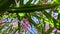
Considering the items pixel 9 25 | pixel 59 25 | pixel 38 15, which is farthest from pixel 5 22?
pixel 59 25

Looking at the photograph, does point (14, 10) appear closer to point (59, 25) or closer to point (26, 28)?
point (59, 25)

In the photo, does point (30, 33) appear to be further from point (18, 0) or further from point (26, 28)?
point (18, 0)

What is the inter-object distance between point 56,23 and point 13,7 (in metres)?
0.09

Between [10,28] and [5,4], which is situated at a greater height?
[5,4]

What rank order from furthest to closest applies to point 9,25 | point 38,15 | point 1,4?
point 9,25 → point 38,15 → point 1,4

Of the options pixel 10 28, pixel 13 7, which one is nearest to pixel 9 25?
pixel 10 28

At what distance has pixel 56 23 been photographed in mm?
305

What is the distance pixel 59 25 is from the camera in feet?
1.04

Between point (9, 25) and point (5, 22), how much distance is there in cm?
2

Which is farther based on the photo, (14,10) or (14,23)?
(14,23)

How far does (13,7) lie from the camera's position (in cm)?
29

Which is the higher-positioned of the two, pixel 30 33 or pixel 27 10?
pixel 27 10

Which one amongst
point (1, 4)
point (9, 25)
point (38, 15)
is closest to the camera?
point (1, 4)

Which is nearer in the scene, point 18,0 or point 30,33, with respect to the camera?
point 18,0
